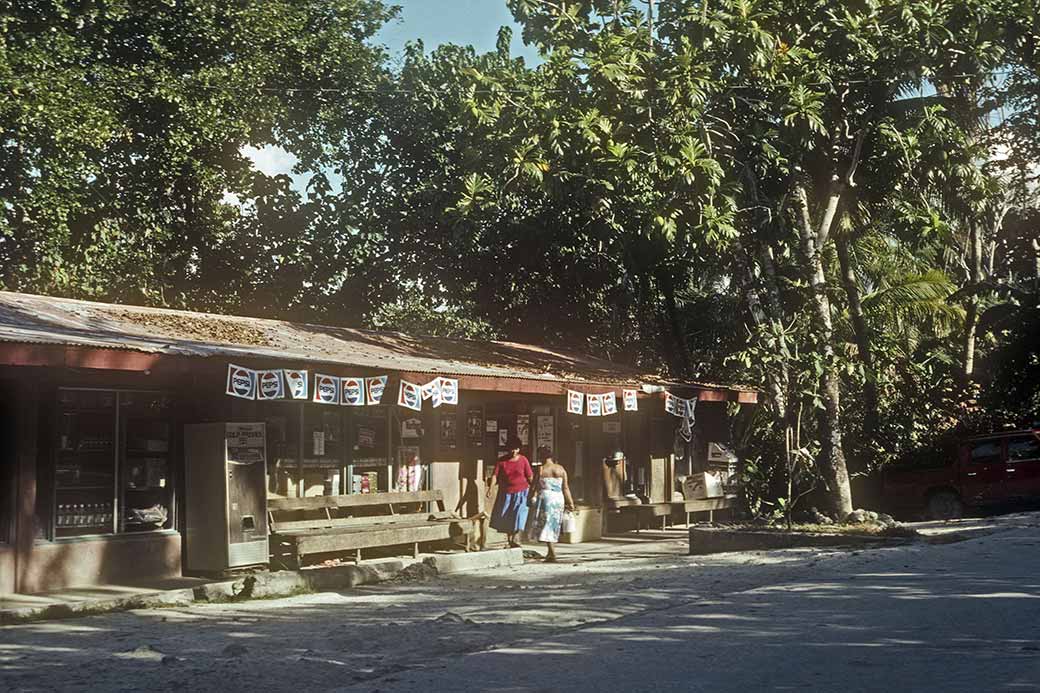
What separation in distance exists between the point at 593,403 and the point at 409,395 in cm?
428

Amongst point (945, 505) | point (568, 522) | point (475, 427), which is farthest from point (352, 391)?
point (945, 505)

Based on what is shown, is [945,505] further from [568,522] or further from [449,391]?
[449,391]

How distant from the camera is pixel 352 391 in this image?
1488cm

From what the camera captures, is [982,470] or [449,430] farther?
[982,470]

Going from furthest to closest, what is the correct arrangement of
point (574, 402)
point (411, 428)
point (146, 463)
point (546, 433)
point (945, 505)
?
point (945, 505), point (546, 433), point (574, 402), point (411, 428), point (146, 463)

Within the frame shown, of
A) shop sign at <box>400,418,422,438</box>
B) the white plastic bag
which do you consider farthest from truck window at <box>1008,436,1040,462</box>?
shop sign at <box>400,418,422,438</box>

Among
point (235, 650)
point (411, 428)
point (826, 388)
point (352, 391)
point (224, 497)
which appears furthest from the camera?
point (826, 388)

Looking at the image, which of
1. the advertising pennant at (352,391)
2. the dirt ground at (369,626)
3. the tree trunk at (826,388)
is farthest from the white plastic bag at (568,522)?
the tree trunk at (826,388)

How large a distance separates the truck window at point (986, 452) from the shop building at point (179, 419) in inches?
245

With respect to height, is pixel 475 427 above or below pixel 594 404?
below

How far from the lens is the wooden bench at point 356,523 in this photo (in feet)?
47.8

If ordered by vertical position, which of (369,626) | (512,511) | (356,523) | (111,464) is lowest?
(369,626)

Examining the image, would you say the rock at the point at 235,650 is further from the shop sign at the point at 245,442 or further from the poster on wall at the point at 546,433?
the poster on wall at the point at 546,433

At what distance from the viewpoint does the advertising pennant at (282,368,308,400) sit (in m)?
13.9
